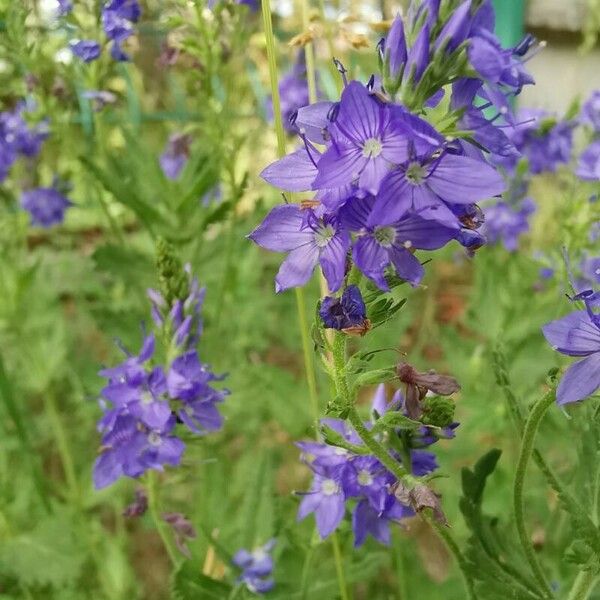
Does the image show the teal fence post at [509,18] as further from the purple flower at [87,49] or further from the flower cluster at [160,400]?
the flower cluster at [160,400]

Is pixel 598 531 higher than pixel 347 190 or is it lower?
lower

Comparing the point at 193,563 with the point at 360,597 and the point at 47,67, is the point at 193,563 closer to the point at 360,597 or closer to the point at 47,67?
the point at 360,597

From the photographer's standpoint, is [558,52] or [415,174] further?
[558,52]

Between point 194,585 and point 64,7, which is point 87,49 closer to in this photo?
point 64,7

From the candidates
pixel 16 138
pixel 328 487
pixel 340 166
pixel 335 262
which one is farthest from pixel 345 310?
pixel 16 138

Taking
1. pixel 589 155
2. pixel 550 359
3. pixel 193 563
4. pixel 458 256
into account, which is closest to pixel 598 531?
pixel 193 563

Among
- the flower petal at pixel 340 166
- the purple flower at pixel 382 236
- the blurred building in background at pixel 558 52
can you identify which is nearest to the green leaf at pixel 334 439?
the purple flower at pixel 382 236
